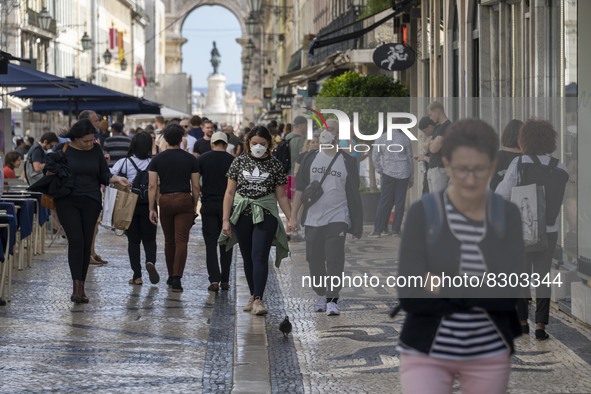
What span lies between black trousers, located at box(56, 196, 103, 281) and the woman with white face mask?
160 cm

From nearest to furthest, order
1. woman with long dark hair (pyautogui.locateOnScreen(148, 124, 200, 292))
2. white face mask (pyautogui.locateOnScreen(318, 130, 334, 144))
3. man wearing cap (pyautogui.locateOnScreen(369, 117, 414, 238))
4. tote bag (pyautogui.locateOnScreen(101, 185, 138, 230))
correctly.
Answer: man wearing cap (pyautogui.locateOnScreen(369, 117, 414, 238)) → white face mask (pyautogui.locateOnScreen(318, 130, 334, 144)) → woman with long dark hair (pyautogui.locateOnScreen(148, 124, 200, 292)) → tote bag (pyautogui.locateOnScreen(101, 185, 138, 230))

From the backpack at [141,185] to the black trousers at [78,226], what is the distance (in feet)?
5.83

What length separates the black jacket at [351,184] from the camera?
12.4 m

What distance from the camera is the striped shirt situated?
17.1ft

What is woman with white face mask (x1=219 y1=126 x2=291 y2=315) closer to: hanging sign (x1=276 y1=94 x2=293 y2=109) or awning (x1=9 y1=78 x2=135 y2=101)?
awning (x1=9 y1=78 x2=135 y2=101)

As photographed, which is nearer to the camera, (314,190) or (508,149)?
(508,149)

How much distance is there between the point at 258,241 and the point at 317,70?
25.8 m

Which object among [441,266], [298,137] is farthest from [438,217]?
[298,137]

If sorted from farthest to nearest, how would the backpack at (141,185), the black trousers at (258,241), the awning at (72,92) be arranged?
the awning at (72,92)
the backpack at (141,185)
the black trousers at (258,241)

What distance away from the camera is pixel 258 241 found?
40.6 ft

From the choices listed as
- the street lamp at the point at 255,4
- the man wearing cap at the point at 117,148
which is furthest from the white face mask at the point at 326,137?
the street lamp at the point at 255,4

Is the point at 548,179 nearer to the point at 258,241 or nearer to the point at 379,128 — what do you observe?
the point at 379,128

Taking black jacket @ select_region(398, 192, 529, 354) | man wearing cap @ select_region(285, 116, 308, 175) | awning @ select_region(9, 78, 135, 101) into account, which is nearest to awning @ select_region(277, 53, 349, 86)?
awning @ select_region(9, 78, 135, 101)

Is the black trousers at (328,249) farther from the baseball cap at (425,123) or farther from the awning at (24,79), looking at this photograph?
the awning at (24,79)
